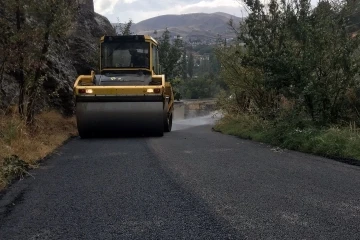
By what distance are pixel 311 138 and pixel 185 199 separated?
5054mm

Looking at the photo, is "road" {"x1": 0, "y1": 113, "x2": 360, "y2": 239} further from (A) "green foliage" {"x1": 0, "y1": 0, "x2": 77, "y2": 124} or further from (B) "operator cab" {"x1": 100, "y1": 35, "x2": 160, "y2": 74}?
(B) "operator cab" {"x1": 100, "y1": 35, "x2": 160, "y2": 74}

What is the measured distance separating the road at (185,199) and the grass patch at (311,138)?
598mm

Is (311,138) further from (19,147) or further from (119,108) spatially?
(19,147)

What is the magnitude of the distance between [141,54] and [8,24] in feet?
16.4

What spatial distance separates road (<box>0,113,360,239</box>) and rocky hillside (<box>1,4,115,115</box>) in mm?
5366

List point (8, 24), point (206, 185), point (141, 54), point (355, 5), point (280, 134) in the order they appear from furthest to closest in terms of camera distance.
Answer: point (141, 54), point (355, 5), point (280, 134), point (8, 24), point (206, 185)

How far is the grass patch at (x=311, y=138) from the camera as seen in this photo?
8.63 metres

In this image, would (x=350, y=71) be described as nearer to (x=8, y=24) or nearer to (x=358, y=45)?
(x=358, y=45)

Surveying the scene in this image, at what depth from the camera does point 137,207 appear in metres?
4.95

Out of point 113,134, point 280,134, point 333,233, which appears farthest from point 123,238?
point 113,134

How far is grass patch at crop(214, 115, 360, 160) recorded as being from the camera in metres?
8.63

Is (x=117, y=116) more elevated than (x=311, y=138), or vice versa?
(x=117, y=116)

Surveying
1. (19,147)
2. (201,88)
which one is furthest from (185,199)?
(201,88)

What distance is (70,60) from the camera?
20.0m
